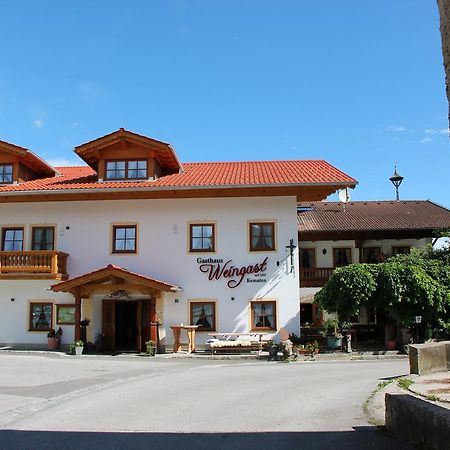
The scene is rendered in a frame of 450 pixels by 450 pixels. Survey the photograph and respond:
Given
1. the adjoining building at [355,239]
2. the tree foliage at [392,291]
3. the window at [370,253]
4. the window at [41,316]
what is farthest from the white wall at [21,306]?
the window at [370,253]

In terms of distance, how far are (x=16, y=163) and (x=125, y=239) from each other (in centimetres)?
652

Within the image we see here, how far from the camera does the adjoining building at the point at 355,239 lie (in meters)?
27.5

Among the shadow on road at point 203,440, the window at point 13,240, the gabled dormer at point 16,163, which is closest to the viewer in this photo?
the shadow on road at point 203,440

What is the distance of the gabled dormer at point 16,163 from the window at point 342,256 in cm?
1578

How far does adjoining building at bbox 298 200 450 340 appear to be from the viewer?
90.2 ft

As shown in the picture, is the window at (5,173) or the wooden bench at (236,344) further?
the window at (5,173)

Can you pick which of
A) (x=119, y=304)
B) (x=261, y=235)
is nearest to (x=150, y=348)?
(x=119, y=304)

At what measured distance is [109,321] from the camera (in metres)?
22.1

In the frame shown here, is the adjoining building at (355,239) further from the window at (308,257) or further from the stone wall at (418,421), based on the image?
the stone wall at (418,421)

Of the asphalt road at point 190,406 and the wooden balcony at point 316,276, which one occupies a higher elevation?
the wooden balcony at point 316,276

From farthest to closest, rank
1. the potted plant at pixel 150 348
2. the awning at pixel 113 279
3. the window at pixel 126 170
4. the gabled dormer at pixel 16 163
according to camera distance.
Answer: the gabled dormer at pixel 16 163 < the window at pixel 126 170 < the awning at pixel 113 279 < the potted plant at pixel 150 348

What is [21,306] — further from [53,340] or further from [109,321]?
[109,321]

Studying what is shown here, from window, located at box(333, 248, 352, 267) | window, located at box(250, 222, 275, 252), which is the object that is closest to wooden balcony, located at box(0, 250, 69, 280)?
window, located at box(250, 222, 275, 252)

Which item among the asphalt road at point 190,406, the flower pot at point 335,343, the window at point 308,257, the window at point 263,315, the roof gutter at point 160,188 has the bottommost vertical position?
the asphalt road at point 190,406
